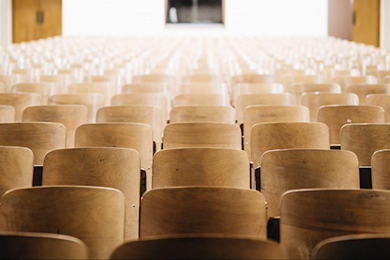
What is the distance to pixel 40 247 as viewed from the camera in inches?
59.1

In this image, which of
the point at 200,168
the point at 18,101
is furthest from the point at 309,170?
the point at 18,101

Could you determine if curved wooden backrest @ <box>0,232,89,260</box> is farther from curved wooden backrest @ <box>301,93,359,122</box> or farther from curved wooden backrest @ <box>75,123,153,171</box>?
curved wooden backrest @ <box>301,93,359,122</box>

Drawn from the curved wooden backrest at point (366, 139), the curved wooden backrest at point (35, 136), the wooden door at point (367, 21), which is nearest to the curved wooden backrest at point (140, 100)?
the curved wooden backrest at point (35, 136)

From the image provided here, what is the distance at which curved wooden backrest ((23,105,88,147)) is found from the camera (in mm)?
3797

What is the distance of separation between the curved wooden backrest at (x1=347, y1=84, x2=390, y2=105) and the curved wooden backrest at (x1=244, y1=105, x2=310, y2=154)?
4.63 feet

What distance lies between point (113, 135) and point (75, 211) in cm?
127

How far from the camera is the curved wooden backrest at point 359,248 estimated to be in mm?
1479

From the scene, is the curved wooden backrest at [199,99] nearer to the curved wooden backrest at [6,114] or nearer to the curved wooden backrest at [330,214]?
the curved wooden backrest at [6,114]

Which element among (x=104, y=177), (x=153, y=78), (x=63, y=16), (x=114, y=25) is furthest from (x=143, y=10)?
(x=104, y=177)

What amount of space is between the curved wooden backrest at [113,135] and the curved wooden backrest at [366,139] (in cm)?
117

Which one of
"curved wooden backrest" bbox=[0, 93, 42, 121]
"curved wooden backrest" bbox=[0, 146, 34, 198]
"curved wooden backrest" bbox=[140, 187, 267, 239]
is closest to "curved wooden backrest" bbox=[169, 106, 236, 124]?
"curved wooden backrest" bbox=[0, 93, 42, 121]

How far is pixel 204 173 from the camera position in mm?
2516

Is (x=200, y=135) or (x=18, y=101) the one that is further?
(x=18, y=101)

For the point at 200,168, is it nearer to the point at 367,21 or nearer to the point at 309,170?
the point at 309,170
